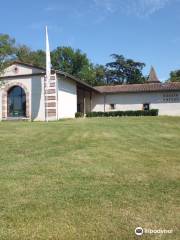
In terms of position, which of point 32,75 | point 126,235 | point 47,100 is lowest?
point 126,235

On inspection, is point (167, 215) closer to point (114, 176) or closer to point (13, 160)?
point (114, 176)

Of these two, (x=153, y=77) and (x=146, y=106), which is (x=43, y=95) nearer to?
(x=146, y=106)

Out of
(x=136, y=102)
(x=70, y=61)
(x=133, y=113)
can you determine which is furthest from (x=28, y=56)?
(x=133, y=113)

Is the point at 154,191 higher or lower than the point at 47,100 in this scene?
lower

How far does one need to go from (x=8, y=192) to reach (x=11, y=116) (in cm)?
2612

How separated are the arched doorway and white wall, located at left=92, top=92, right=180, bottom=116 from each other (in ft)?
40.3

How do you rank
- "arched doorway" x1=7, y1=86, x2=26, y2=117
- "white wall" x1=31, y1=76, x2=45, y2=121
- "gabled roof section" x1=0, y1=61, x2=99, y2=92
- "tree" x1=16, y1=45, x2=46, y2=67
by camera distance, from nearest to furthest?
"white wall" x1=31, y1=76, x2=45, y2=121 < "gabled roof section" x1=0, y1=61, x2=99, y2=92 < "arched doorway" x1=7, y1=86, x2=26, y2=117 < "tree" x1=16, y1=45, x2=46, y2=67

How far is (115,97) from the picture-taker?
39812 millimetres

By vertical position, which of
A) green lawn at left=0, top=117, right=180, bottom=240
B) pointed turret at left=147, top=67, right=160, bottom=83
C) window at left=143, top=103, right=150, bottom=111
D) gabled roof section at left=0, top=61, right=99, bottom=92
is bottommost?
green lawn at left=0, top=117, right=180, bottom=240

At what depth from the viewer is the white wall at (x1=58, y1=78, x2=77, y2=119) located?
30.0 metres

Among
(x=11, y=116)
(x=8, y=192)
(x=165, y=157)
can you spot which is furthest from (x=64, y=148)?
(x=11, y=116)

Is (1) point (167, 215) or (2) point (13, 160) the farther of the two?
(2) point (13, 160)

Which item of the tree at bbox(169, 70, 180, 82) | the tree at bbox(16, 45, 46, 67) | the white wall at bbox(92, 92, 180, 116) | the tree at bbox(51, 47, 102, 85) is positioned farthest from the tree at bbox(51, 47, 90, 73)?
the white wall at bbox(92, 92, 180, 116)

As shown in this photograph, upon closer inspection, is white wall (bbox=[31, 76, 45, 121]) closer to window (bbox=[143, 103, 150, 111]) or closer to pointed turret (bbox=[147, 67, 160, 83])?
window (bbox=[143, 103, 150, 111])
